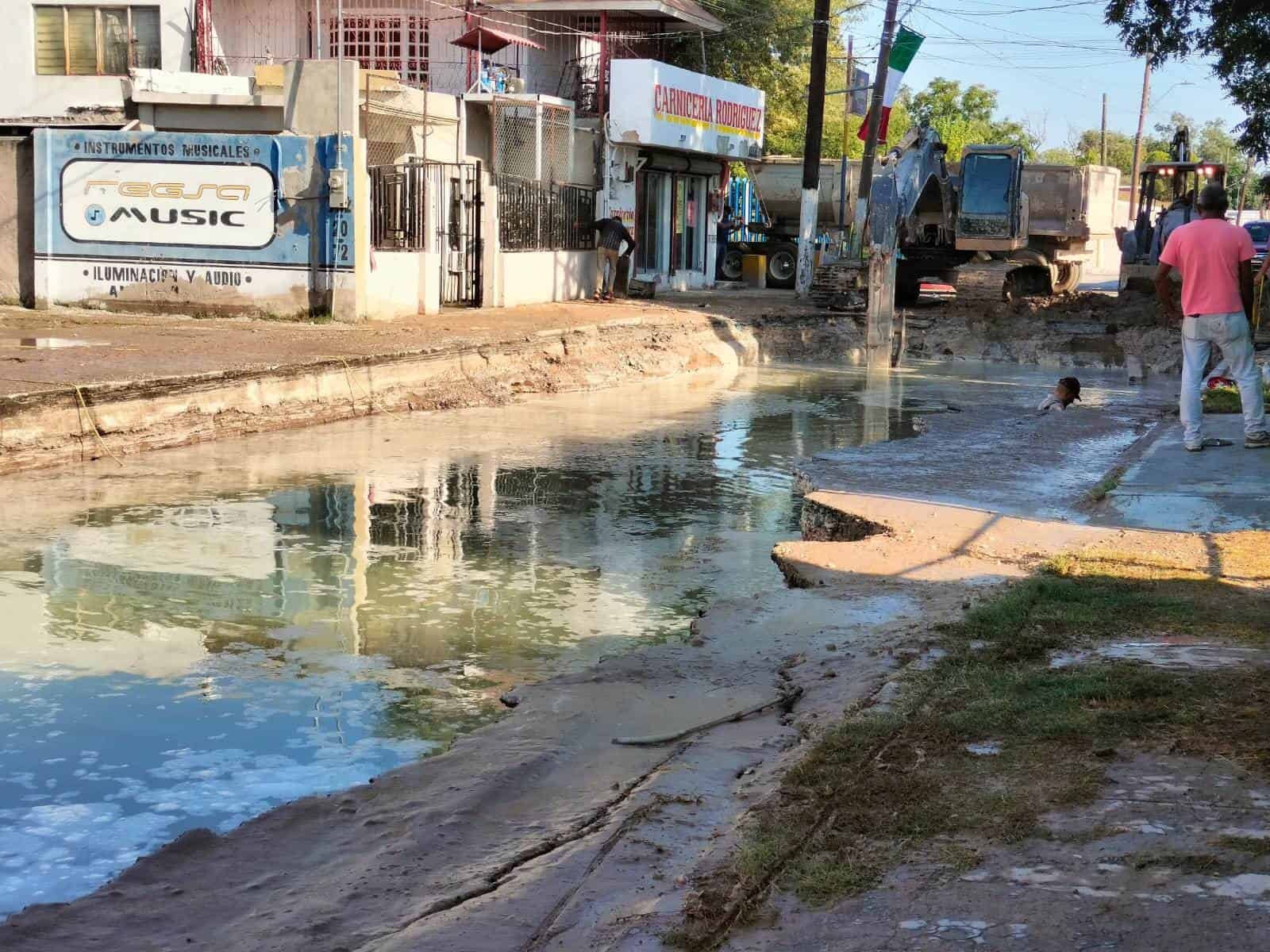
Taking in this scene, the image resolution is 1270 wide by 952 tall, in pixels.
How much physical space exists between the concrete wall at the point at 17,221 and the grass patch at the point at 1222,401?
15.3 meters

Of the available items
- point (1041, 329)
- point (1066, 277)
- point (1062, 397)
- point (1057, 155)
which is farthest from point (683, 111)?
point (1057, 155)

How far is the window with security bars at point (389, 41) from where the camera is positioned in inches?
1243

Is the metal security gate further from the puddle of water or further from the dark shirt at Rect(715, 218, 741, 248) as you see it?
the dark shirt at Rect(715, 218, 741, 248)

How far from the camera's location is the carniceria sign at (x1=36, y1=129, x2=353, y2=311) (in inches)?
781

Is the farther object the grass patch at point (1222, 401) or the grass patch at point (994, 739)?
the grass patch at point (1222, 401)

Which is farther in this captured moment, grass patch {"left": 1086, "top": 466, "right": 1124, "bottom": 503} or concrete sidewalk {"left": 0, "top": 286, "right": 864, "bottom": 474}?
concrete sidewalk {"left": 0, "top": 286, "right": 864, "bottom": 474}

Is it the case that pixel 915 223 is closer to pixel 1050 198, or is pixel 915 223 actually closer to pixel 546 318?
pixel 1050 198

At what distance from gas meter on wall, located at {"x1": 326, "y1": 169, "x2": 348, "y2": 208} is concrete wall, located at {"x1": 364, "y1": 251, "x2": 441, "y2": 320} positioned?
44.9 inches

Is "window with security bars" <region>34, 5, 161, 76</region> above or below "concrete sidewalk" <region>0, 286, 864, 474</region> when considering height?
above

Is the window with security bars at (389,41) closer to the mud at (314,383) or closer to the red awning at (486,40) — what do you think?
the red awning at (486,40)

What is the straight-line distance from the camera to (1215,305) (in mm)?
10914

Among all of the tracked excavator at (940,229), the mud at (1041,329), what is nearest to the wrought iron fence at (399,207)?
the tracked excavator at (940,229)

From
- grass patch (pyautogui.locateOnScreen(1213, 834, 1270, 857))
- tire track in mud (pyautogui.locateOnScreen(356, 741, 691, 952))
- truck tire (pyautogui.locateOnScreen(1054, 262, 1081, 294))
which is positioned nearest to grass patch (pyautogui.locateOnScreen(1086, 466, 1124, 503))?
tire track in mud (pyautogui.locateOnScreen(356, 741, 691, 952))

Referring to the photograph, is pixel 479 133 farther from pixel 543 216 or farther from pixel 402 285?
pixel 402 285
